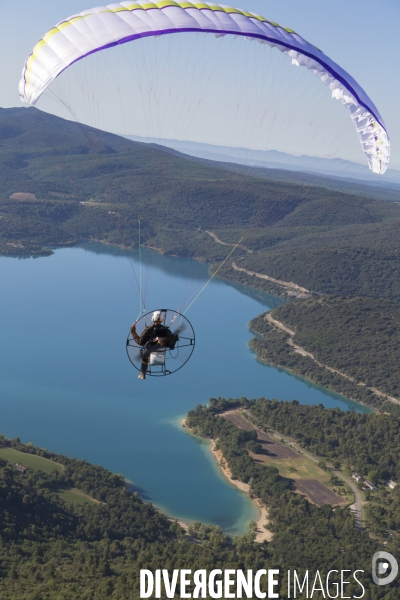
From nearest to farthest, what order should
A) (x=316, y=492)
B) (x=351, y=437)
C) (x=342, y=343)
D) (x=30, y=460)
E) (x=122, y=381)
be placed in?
(x=30, y=460) → (x=316, y=492) → (x=351, y=437) → (x=122, y=381) → (x=342, y=343)

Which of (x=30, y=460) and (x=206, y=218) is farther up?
(x=206, y=218)

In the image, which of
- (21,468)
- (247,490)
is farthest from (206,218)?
(21,468)

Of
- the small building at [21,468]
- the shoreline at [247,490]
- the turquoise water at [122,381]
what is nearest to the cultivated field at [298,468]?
the shoreline at [247,490]

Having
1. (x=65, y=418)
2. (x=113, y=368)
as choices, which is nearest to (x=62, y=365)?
(x=113, y=368)

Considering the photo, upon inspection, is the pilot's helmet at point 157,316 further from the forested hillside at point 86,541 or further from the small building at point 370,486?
the small building at point 370,486

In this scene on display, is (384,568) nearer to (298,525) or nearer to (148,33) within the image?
(298,525)

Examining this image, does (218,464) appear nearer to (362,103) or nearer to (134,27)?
(362,103)

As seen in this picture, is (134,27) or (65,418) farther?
(65,418)

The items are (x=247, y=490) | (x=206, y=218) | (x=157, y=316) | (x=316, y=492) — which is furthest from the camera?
(x=206, y=218)
